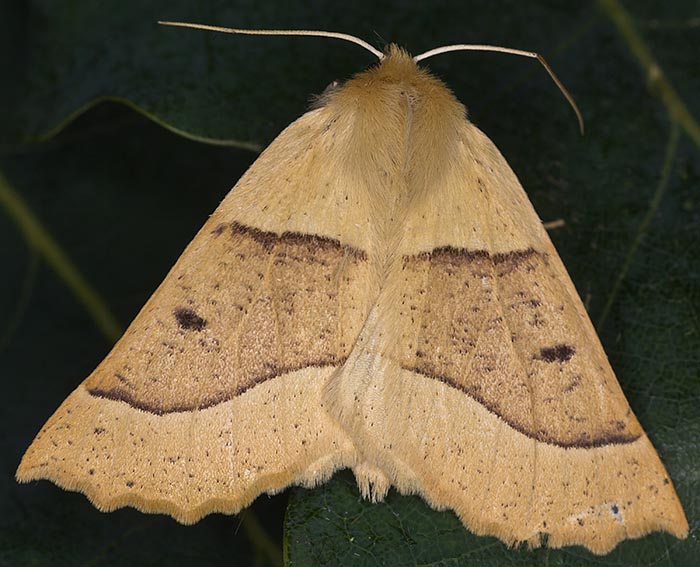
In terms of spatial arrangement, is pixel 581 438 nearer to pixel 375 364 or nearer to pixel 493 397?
pixel 493 397

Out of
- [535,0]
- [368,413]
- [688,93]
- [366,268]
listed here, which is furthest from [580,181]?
[368,413]

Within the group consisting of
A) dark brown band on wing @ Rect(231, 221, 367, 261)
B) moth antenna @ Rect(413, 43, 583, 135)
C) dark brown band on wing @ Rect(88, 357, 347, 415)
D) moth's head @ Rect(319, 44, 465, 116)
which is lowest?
dark brown band on wing @ Rect(88, 357, 347, 415)

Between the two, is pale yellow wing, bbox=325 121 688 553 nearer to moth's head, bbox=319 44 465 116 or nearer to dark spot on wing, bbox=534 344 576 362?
dark spot on wing, bbox=534 344 576 362

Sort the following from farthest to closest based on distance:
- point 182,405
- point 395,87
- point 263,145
A: point 263,145, point 395,87, point 182,405

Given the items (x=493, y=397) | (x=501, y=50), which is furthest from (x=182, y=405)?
(x=501, y=50)

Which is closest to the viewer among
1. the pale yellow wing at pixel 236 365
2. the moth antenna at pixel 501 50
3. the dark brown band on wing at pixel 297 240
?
the pale yellow wing at pixel 236 365

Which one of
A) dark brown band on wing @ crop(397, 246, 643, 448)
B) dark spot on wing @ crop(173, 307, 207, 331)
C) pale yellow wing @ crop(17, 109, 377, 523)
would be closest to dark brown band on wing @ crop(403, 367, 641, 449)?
dark brown band on wing @ crop(397, 246, 643, 448)

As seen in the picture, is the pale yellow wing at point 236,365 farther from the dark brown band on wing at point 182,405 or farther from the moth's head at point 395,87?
the moth's head at point 395,87

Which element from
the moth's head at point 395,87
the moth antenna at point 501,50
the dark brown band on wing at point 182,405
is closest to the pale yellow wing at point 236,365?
the dark brown band on wing at point 182,405
